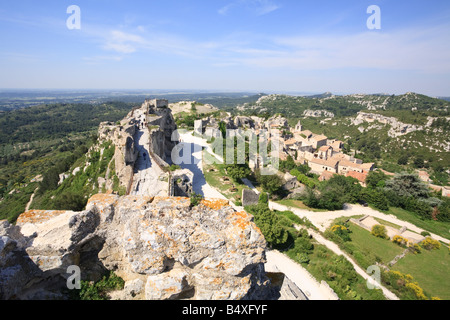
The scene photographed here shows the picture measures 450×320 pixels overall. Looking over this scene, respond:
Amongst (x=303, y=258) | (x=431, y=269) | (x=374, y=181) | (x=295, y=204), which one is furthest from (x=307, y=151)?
(x=303, y=258)

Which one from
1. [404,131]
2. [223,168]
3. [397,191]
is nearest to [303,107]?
[404,131]

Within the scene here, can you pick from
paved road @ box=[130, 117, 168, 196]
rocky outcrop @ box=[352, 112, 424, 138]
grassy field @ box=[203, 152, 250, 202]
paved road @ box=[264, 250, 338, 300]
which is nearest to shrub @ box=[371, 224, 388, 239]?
paved road @ box=[264, 250, 338, 300]

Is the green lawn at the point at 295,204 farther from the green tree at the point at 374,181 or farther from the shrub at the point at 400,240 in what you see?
the green tree at the point at 374,181

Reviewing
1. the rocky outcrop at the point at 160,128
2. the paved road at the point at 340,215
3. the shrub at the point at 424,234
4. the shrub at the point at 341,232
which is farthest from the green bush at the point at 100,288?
the shrub at the point at 424,234

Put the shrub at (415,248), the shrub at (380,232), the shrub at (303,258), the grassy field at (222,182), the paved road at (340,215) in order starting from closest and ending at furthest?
the shrub at (303,258)
the shrub at (415,248)
the shrub at (380,232)
the grassy field at (222,182)
the paved road at (340,215)

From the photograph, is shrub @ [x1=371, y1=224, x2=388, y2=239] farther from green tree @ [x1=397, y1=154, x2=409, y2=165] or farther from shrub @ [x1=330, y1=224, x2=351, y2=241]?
green tree @ [x1=397, y1=154, x2=409, y2=165]

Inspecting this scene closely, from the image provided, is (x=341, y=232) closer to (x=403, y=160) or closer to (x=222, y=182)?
(x=222, y=182)
